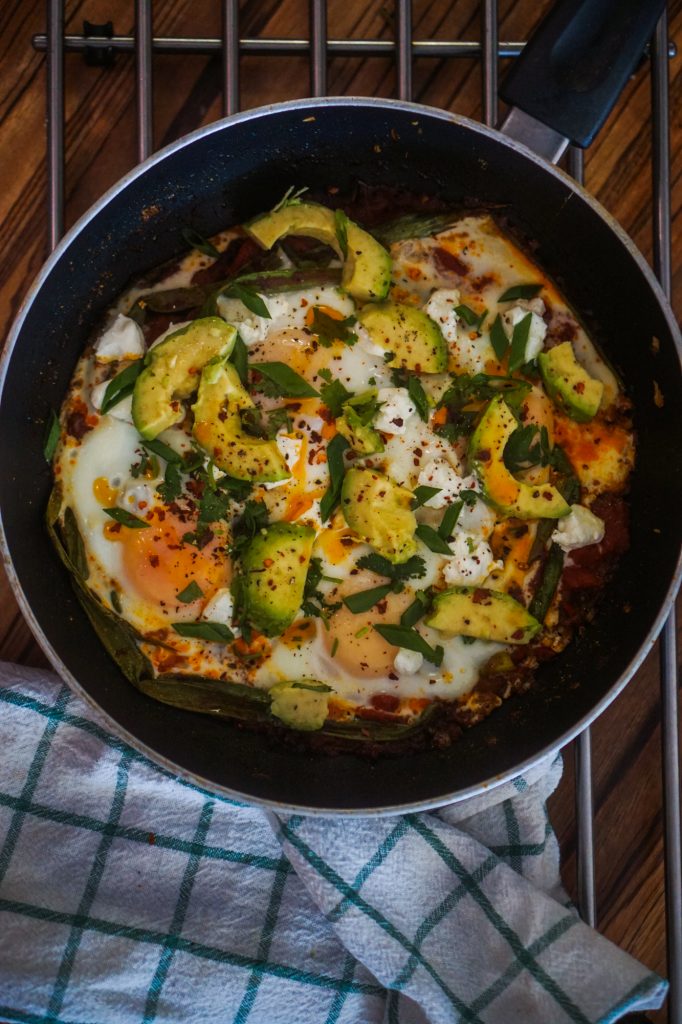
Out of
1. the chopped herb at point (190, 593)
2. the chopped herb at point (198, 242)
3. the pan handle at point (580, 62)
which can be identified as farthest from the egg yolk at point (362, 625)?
the pan handle at point (580, 62)

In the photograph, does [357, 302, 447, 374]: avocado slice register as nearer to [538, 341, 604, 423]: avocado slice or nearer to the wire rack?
[538, 341, 604, 423]: avocado slice

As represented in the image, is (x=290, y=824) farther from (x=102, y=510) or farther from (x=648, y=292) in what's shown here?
(x=648, y=292)

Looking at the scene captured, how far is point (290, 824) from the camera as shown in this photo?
172 cm

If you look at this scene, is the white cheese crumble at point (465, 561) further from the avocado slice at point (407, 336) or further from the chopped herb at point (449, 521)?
the avocado slice at point (407, 336)

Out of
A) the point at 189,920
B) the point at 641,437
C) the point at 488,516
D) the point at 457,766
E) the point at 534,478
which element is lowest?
the point at 189,920

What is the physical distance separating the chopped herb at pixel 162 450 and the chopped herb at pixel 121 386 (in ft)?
0.31

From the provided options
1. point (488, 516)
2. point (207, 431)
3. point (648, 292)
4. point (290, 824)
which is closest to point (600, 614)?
point (488, 516)

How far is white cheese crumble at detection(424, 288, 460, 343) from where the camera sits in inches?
66.2

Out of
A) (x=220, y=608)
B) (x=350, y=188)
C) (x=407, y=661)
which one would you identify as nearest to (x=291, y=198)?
(x=350, y=188)

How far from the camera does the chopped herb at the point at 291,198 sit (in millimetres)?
1712

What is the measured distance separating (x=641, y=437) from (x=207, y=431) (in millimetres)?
826

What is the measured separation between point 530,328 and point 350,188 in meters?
0.46

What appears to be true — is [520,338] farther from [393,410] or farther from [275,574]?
[275,574]

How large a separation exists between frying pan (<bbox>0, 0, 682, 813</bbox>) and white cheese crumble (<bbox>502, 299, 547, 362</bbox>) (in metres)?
0.13
